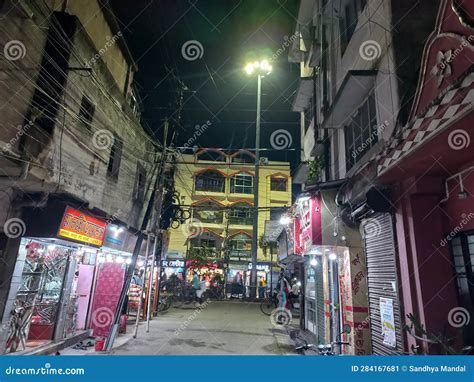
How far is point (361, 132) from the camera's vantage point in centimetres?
901

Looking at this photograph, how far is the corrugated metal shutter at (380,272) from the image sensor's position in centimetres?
607

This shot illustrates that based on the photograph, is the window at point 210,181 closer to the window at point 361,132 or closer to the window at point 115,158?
the window at point 115,158

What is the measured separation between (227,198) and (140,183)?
22794 mm

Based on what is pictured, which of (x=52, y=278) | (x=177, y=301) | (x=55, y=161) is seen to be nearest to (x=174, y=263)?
(x=177, y=301)

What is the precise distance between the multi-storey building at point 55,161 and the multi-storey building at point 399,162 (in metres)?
7.25

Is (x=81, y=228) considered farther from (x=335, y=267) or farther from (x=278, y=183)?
(x=278, y=183)

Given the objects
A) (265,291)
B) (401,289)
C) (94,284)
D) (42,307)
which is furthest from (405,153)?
(265,291)

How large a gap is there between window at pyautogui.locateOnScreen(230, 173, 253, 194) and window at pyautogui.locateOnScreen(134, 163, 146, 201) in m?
23.2

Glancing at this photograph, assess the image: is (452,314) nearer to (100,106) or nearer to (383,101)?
(383,101)

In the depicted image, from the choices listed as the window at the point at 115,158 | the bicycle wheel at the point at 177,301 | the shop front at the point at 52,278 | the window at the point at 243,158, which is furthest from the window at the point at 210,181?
the shop front at the point at 52,278

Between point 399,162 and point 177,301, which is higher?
point 399,162

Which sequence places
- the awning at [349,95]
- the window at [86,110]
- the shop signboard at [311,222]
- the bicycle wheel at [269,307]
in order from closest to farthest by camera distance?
the awning at [349,95] < the shop signboard at [311,222] < the window at [86,110] < the bicycle wheel at [269,307]

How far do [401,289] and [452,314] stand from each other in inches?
36.2

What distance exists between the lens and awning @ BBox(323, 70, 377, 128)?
771 cm
